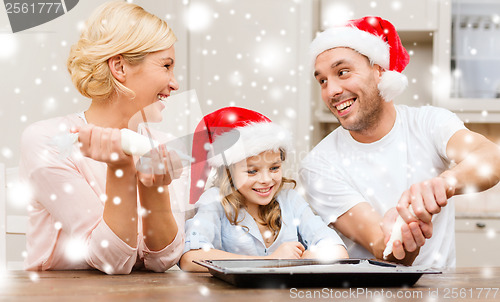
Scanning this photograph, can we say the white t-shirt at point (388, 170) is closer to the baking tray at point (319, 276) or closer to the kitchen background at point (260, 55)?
the baking tray at point (319, 276)

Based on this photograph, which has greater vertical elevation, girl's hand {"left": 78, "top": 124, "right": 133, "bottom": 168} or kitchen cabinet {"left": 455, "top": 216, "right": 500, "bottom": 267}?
girl's hand {"left": 78, "top": 124, "right": 133, "bottom": 168}

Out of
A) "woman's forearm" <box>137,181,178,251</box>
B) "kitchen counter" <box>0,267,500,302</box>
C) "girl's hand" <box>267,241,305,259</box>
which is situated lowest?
"girl's hand" <box>267,241,305,259</box>

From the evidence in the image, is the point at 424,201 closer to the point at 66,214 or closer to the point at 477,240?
the point at 66,214

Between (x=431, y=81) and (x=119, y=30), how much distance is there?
1.91 metres

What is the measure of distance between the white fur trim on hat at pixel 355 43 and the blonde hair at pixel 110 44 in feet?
1.76

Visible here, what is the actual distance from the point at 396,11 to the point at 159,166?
6.74 ft

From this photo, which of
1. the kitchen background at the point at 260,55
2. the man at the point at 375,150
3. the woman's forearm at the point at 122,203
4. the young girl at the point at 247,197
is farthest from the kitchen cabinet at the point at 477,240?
the woman's forearm at the point at 122,203

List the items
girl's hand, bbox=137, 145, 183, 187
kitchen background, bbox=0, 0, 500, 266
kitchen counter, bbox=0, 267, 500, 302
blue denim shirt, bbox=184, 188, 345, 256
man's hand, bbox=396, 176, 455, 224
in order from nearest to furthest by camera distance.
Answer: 1. kitchen counter, bbox=0, 267, 500, 302
2. girl's hand, bbox=137, 145, 183, 187
3. man's hand, bbox=396, 176, 455, 224
4. blue denim shirt, bbox=184, 188, 345, 256
5. kitchen background, bbox=0, 0, 500, 266

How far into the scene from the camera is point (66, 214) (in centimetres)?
99

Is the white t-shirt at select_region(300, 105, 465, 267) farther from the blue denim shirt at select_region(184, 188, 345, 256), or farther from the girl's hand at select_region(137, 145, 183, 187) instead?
the girl's hand at select_region(137, 145, 183, 187)

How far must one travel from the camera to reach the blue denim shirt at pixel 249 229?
46.9 inches

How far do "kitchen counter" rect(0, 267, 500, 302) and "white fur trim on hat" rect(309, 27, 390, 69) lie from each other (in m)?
0.83

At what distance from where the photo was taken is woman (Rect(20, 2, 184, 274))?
0.86m

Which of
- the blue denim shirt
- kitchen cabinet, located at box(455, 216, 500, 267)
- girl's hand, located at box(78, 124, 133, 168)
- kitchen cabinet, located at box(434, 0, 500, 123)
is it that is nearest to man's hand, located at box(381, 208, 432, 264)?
the blue denim shirt
